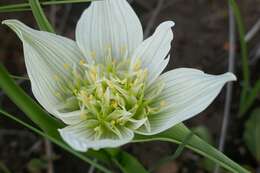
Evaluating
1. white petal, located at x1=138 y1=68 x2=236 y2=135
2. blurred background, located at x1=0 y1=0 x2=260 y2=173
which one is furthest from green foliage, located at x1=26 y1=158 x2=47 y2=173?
white petal, located at x1=138 y1=68 x2=236 y2=135

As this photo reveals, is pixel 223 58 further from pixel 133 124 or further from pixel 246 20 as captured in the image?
pixel 133 124

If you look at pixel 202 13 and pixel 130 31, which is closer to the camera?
pixel 130 31

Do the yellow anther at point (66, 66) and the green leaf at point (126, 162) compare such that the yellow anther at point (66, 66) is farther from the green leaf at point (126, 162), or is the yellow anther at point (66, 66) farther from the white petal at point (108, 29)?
the green leaf at point (126, 162)

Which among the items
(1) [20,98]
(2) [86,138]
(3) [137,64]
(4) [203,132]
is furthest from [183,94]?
(4) [203,132]

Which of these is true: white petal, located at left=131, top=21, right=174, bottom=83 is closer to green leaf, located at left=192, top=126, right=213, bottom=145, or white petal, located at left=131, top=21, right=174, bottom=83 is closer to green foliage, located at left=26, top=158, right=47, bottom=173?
green leaf, located at left=192, top=126, right=213, bottom=145

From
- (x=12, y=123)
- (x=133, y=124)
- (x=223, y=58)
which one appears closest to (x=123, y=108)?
(x=133, y=124)

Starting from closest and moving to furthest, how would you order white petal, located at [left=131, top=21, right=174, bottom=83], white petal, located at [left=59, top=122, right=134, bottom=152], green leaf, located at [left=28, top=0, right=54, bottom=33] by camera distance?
1. white petal, located at [left=59, top=122, right=134, bottom=152]
2. green leaf, located at [left=28, top=0, right=54, bottom=33]
3. white petal, located at [left=131, top=21, right=174, bottom=83]
